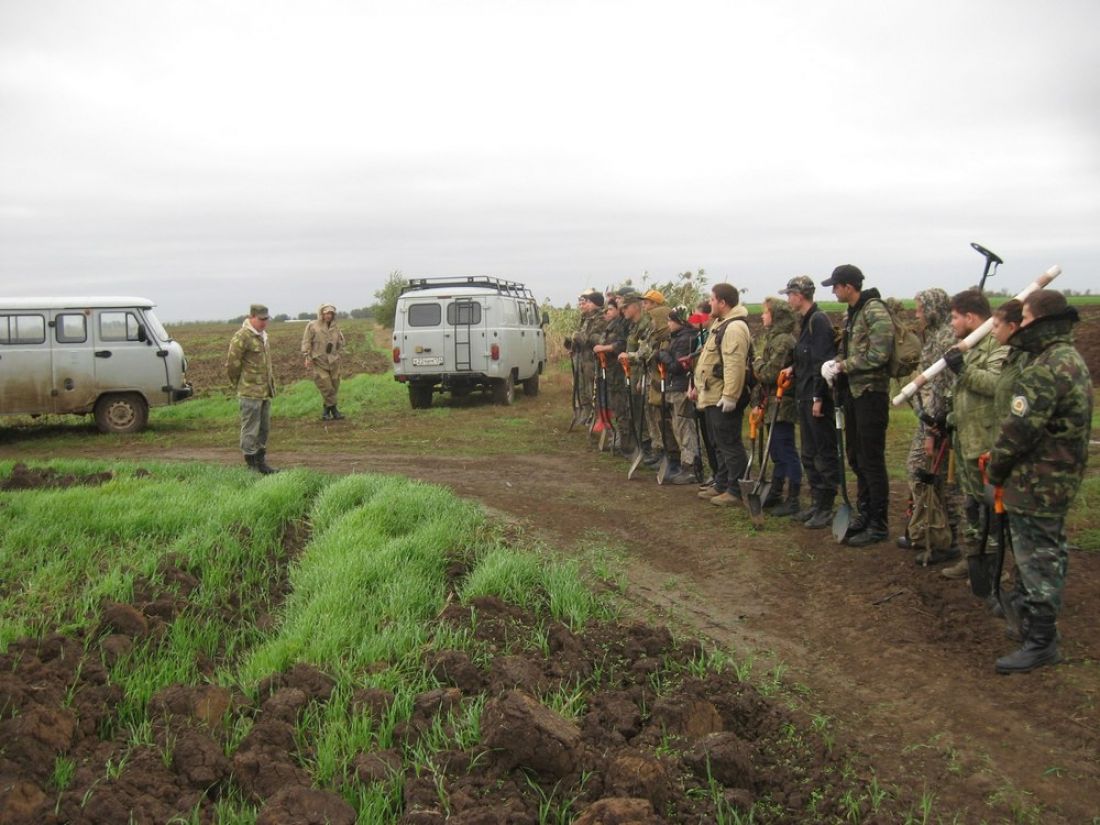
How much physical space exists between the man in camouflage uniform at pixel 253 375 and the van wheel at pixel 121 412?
17.0 feet

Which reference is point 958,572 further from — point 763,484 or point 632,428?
point 632,428

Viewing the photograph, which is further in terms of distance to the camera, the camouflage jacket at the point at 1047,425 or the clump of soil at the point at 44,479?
the clump of soil at the point at 44,479

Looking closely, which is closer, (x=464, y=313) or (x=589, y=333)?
(x=589, y=333)

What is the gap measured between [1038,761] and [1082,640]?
4.88ft

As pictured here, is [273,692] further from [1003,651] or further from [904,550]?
[904,550]

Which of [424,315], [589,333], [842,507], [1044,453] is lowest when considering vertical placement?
[842,507]

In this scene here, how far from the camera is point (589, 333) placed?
44.7ft

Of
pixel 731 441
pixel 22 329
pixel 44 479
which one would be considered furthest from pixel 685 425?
pixel 22 329

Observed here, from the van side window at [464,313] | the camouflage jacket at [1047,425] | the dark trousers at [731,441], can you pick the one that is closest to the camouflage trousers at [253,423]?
the dark trousers at [731,441]

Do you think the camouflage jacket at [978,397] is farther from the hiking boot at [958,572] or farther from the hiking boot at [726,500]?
the hiking boot at [726,500]

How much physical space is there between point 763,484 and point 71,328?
35.8 ft

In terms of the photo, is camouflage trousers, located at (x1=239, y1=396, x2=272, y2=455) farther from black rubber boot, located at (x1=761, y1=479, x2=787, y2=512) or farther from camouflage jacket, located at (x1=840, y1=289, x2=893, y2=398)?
camouflage jacket, located at (x1=840, y1=289, x2=893, y2=398)

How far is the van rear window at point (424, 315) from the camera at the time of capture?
17.4m

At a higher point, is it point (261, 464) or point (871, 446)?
point (871, 446)
